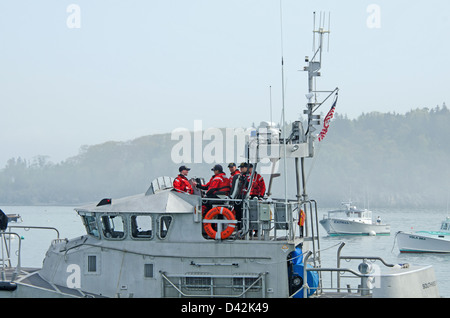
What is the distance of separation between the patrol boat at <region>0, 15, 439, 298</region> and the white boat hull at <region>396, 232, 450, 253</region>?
126 ft

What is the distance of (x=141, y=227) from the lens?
1338 cm

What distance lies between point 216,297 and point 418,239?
1612 inches

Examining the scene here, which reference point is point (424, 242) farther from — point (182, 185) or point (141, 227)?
point (141, 227)

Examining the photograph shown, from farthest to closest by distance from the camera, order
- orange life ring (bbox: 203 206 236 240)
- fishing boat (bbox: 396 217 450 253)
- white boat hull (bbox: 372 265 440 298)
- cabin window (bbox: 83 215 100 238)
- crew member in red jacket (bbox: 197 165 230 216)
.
A: fishing boat (bbox: 396 217 450 253) → cabin window (bbox: 83 215 100 238) → crew member in red jacket (bbox: 197 165 230 216) → orange life ring (bbox: 203 206 236 240) → white boat hull (bbox: 372 265 440 298)

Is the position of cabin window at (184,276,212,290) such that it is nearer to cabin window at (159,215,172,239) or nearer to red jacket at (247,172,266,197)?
cabin window at (159,215,172,239)

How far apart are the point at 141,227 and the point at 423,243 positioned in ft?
135

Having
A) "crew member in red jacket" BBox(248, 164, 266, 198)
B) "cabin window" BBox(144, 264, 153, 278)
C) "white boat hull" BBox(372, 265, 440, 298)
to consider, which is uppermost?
"crew member in red jacket" BBox(248, 164, 266, 198)

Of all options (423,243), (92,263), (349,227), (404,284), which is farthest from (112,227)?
(349,227)

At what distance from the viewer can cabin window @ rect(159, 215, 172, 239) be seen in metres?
13.2

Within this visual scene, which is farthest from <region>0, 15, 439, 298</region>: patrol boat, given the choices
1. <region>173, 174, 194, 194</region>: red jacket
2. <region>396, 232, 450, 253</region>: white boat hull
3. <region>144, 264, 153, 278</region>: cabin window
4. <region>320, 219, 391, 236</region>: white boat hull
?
<region>320, 219, 391, 236</region>: white boat hull

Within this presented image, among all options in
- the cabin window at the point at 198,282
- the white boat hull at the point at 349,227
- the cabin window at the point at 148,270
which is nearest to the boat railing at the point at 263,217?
the cabin window at the point at 198,282

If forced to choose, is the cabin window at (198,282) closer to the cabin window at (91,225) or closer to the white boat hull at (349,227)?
the cabin window at (91,225)

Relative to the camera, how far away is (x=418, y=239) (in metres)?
50.9
